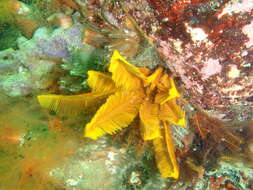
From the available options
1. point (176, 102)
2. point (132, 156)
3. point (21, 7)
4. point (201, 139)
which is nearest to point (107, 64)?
point (176, 102)

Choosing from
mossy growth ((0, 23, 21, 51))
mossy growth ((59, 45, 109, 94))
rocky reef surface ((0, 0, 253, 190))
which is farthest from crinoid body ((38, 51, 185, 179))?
mossy growth ((0, 23, 21, 51))

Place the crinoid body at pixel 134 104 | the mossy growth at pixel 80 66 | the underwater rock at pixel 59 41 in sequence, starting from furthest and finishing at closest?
the underwater rock at pixel 59 41 < the mossy growth at pixel 80 66 < the crinoid body at pixel 134 104

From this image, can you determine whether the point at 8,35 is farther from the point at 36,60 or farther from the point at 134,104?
the point at 134,104

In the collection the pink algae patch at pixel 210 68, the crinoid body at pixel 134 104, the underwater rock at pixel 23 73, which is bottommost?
the underwater rock at pixel 23 73

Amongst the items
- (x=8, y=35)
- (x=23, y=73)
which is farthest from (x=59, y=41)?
(x=8, y=35)

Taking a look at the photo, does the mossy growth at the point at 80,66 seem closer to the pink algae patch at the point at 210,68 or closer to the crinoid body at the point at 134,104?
the crinoid body at the point at 134,104

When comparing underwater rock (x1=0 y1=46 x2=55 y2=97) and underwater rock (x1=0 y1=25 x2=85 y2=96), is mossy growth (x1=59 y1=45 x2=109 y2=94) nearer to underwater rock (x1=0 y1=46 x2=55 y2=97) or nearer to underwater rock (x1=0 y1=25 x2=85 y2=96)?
underwater rock (x1=0 y1=25 x2=85 y2=96)

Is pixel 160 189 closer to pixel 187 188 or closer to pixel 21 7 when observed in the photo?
pixel 187 188

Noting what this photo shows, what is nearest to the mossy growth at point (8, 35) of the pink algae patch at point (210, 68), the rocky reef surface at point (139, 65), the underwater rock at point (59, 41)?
the rocky reef surface at point (139, 65)
